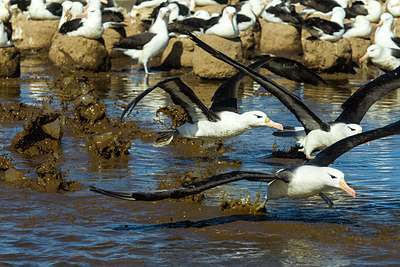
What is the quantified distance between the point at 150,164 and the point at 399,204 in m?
3.34

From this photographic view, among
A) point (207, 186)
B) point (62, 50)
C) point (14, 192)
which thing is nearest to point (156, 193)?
point (207, 186)

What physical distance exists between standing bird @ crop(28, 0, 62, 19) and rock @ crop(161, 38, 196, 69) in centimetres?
465

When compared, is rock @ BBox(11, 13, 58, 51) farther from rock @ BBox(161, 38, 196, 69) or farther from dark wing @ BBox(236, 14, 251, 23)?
dark wing @ BBox(236, 14, 251, 23)

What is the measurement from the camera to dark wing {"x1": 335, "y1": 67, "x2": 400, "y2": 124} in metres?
9.51

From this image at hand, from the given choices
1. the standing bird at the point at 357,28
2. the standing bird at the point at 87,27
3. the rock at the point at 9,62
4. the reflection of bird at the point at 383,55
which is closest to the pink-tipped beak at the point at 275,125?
the rock at the point at 9,62

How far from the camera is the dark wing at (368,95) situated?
951cm

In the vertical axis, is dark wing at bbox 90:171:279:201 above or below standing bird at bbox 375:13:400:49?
above

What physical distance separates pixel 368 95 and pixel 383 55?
9223 millimetres

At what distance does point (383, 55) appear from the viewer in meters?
18.3

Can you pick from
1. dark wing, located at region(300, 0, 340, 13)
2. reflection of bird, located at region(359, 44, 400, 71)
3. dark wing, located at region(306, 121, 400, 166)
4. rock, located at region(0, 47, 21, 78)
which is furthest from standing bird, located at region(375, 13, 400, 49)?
dark wing, located at region(306, 121, 400, 166)

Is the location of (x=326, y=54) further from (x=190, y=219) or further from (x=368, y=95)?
(x=190, y=219)

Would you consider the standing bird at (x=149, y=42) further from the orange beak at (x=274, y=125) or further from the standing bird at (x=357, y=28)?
the orange beak at (x=274, y=125)

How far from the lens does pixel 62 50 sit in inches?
730

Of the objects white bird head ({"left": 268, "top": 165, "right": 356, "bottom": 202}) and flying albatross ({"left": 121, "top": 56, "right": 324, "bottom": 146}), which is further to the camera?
flying albatross ({"left": 121, "top": 56, "right": 324, "bottom": 146})
